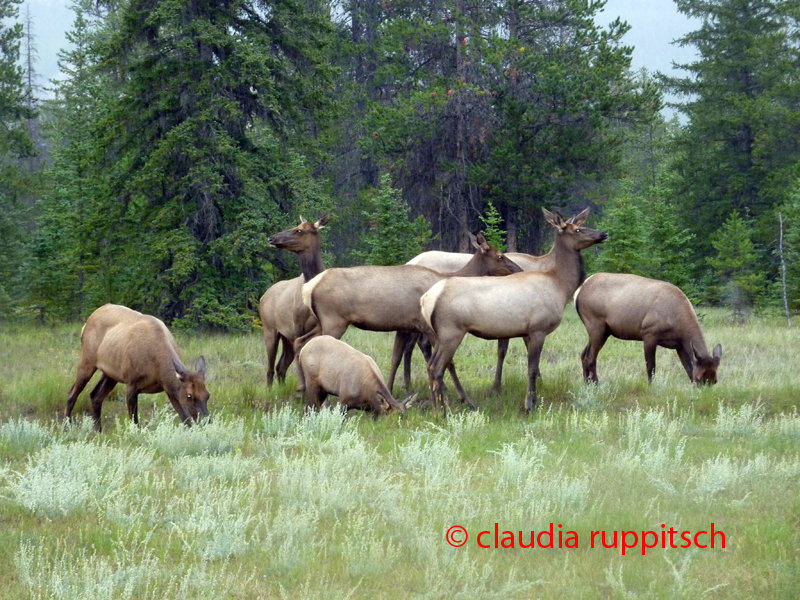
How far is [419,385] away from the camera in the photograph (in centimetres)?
1228

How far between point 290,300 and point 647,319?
4.91m

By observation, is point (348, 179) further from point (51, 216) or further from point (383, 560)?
point (383, 560)

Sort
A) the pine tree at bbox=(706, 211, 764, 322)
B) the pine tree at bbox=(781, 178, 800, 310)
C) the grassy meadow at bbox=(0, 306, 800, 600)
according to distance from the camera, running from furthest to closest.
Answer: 1. the pine tree at bbox=(706, 211, 764, 322)
2. the pine tree at bbox=(781, 178, 800, 310)
3. the grassy meadow at bbox=(0, 306, 800, 600)

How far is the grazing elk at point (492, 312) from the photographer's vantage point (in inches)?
414

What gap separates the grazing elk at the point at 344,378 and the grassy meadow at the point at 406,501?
238mm

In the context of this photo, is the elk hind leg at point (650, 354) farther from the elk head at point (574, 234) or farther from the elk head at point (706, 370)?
the elk head at point (574, 234)

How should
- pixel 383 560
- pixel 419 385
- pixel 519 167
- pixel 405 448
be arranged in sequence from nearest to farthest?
pixel 383 560 < pixel 405 448 < pixel 419 385 < pixel 519 167

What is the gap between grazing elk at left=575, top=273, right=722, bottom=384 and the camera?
11930 mm

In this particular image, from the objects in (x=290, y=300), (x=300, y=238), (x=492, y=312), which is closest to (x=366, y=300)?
(x=492, y=312)

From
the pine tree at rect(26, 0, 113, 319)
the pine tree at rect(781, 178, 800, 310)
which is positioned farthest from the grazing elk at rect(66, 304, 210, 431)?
the pine tree at rect(781, 178, 800, 310)

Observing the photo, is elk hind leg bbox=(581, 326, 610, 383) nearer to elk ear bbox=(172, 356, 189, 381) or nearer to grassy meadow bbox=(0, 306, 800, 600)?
grassy meadow bbox=(0, 306, 800, 600)

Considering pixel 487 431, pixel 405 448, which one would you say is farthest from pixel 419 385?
pixel 405 448

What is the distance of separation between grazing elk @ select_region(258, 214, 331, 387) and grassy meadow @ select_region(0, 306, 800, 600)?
160 centimetres

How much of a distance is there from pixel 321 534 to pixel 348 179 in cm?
2850
